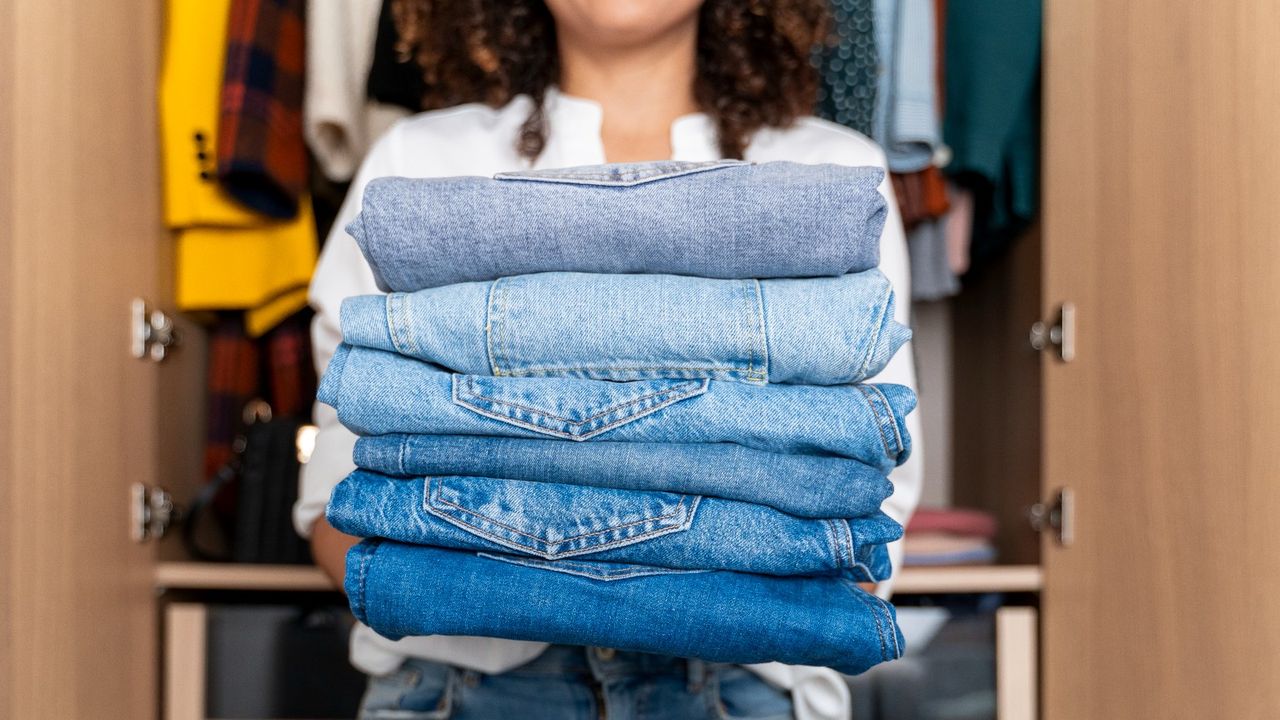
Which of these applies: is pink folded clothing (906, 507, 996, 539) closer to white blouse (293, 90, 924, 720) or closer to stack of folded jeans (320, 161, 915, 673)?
white blouse (293, 90, 924, 720)

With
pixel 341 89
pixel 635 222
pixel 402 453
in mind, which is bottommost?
pixel 402 453

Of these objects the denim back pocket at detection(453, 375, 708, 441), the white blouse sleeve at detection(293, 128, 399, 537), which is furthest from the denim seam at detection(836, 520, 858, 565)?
the white blouse sleeve at detection(293, 128, 399, 537)

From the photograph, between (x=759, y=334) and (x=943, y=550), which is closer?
(x=759, y=334)

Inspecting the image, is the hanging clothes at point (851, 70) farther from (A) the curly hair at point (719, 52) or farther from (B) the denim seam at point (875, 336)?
(B) the denim seam at point (875, 336)

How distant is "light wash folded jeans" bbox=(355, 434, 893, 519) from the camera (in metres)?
0.66

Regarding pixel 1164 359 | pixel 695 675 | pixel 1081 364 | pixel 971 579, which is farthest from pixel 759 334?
pixel 971 579

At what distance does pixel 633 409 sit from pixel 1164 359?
0.53 metres

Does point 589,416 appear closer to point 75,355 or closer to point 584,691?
point 584,691

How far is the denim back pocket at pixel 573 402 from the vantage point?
25.7 inches

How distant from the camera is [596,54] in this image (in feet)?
3.31

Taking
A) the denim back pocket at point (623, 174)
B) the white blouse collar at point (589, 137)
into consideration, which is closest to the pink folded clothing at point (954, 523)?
the white blouse collar at point (589, 137)

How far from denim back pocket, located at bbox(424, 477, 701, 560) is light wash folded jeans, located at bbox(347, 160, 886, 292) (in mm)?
128

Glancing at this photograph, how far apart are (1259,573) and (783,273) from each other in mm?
413

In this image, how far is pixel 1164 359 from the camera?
951 mm
